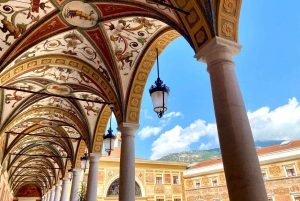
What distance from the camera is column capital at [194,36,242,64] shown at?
3.62 metres

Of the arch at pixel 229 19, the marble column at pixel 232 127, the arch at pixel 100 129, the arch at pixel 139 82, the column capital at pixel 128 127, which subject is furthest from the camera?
the arch at pixel 100 129

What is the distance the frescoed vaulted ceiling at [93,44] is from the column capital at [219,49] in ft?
0.53

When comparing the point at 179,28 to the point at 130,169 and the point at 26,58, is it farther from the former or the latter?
the point at 26,58

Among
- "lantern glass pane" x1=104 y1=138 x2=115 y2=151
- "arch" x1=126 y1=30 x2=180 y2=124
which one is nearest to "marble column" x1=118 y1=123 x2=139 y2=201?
"arch" x1=126 y1=30 x2=180 y2=124

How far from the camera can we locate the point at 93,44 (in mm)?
7637

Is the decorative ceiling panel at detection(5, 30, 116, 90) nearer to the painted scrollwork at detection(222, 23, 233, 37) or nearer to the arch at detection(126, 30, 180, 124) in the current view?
the arch at detection(126, 30, 180, 124)

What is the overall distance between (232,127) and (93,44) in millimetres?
5736

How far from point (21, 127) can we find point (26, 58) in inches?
A: 330

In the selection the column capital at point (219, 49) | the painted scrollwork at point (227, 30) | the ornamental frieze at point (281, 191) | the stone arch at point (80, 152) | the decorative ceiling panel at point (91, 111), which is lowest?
the ornamental frieze at point (281, 191)

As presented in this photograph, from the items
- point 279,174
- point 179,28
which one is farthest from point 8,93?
point 279,174

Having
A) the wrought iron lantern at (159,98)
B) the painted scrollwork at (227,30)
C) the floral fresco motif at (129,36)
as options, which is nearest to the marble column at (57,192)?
the floral fresco motif at (129,36)

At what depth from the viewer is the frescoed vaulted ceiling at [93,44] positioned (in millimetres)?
4605

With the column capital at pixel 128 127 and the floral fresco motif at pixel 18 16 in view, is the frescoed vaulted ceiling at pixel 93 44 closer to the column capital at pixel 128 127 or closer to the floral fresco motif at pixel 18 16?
the floral fresco motif at pixel 18 16

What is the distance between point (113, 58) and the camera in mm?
7758
